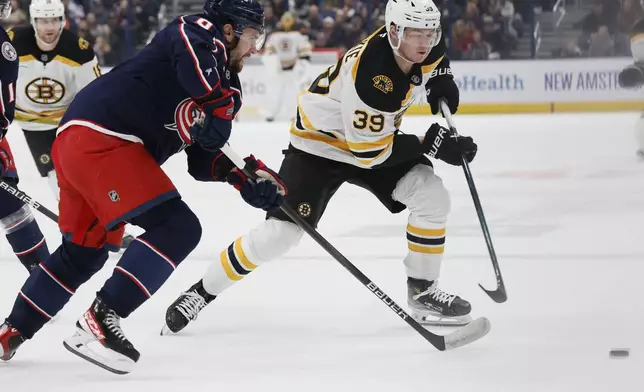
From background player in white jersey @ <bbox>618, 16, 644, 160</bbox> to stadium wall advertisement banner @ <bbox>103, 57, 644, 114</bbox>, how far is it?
3.22 m

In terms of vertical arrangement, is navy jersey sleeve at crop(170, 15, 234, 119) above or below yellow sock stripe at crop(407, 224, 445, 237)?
above

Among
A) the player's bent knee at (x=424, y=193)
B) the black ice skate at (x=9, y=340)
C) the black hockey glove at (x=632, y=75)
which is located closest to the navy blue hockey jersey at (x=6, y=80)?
the black ice skate at (x=9, y=340)

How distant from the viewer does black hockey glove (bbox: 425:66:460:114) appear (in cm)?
352

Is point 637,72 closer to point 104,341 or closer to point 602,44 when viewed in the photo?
point 602,44

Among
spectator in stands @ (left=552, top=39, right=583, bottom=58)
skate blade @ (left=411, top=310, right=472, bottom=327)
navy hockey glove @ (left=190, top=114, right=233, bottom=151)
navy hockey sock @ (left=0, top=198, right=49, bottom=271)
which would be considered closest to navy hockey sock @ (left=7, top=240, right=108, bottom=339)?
navy hockey glove @ (left=190, top=114, right=233, bottom=151)

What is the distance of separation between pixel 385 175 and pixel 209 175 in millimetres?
614

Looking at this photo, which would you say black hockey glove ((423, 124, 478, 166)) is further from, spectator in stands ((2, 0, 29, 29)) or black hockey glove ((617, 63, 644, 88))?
spectator in stands ((2, 0, 29, 29))

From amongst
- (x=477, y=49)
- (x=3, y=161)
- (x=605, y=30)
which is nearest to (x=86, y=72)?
(x=3, y=161)

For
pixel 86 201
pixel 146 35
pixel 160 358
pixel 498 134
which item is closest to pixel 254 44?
pixel 86 201

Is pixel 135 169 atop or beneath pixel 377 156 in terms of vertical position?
atop

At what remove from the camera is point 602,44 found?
11016 mm

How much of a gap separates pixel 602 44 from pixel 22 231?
858 cm

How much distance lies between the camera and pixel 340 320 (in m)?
3.35

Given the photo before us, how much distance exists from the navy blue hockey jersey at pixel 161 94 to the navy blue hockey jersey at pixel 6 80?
37 cm
